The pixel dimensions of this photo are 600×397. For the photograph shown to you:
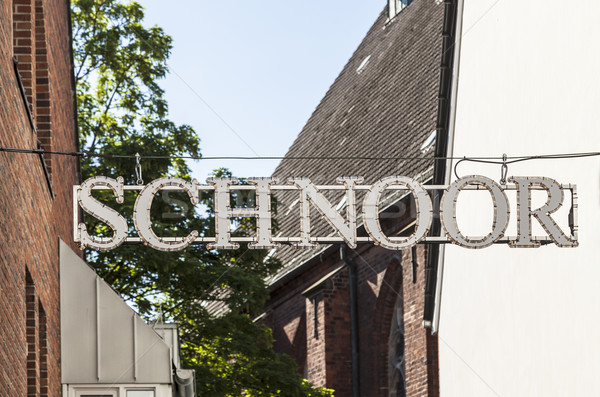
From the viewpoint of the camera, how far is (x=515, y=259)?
1396cm

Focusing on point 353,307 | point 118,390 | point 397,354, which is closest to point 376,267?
point 353,307

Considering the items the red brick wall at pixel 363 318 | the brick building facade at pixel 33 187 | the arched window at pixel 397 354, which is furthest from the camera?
the arched window at pixel 397 354

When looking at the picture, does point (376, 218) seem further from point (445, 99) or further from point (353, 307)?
point (353, 307)

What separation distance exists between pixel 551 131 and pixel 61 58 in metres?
5.15

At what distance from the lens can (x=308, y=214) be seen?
31.2 feet

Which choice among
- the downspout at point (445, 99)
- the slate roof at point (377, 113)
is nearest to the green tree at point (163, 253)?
the downspout at point (445, 99)

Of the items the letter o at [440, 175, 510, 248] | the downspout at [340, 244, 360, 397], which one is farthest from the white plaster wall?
the downspout at [340, 244, 360, 397]

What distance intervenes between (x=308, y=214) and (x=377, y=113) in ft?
71.2

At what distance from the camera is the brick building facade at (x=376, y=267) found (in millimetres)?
26031

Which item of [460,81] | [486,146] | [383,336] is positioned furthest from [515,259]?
[383,336]

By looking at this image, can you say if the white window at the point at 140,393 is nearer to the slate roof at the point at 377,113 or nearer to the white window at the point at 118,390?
the white window at the point at 118,390

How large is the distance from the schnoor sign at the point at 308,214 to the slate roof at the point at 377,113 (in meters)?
15.2

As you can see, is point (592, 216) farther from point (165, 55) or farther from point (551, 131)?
point (165, 55)

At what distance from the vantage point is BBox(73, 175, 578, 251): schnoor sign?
30.3 feet
